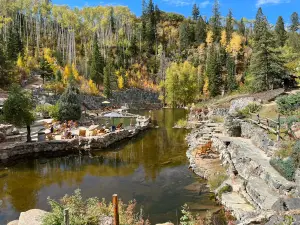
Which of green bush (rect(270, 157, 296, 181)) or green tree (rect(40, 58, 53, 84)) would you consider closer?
green bush (rect(270, 157, 296, 181))

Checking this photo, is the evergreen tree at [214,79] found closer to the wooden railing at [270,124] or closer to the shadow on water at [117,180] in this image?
the shadow on water at [117,180]

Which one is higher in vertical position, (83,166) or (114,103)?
(114,103)

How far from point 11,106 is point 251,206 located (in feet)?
54.1

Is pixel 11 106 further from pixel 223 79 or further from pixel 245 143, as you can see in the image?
pixel 223 79

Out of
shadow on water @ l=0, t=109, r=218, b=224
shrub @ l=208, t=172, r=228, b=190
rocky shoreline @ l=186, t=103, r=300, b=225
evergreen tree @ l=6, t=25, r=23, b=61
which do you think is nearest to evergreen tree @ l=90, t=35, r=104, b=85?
evergreen tree @ l=6, t=25, r=23, b=61

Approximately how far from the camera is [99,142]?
2197cm

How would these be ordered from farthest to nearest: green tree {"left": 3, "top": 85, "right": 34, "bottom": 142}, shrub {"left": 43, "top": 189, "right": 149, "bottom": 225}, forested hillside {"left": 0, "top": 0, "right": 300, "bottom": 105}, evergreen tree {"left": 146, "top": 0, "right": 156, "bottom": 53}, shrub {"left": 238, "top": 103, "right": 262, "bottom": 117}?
1. evergreen tree {"left": 146, "top": 0, "right": 156, "bottom": 53}
2. forested hillside {"left": 0, "top": 0, "right": 300, "bottom": 105}
3. shrub {"left": 238, "top": 103, "right": 262, "bottom": 117}
4. green tree {"left": 3, "top": 85, "right": 34, "bottom": 142}
5. shrub {"left": 43, "top": 189, "right": 149, "bottom": 225}

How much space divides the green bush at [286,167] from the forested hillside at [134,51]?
23.3 meters

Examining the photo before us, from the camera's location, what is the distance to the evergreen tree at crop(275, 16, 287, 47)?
6503cm

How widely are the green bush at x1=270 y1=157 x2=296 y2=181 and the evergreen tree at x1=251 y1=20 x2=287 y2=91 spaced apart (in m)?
23.1

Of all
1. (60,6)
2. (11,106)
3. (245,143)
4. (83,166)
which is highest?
(60,6)

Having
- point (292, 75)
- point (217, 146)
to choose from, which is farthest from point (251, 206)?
point (292, 75)

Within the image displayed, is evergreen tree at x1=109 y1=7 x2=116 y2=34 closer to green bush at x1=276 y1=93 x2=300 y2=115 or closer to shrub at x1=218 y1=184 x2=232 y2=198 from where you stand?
green bush at x1=276 y1=93 x2=300 y2=115

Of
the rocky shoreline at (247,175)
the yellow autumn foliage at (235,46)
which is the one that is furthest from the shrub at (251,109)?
the yellow autumn foliage at (235,46)
